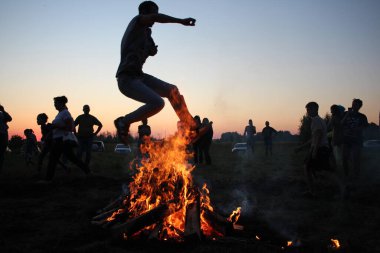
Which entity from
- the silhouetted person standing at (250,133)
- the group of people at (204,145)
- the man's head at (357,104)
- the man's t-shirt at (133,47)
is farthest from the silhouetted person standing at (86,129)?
the silhouetted person standing at (250,133)

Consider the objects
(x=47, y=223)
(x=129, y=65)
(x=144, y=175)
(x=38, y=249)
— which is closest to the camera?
(x=38, y=249)

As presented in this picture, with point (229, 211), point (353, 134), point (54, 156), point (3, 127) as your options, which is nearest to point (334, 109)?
point (353, 134)

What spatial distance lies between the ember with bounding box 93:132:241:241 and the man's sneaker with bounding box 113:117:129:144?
80 cm

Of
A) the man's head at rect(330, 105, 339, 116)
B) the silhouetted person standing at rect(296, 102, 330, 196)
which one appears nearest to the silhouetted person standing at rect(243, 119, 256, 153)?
the man's head at rect(330, 105, 339, 116)

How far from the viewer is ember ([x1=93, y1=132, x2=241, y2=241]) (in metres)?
4.18

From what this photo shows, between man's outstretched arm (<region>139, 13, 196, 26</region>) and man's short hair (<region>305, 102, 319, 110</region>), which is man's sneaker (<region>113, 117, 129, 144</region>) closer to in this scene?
man's outstretched arm (<region>139, 13, 196, 26</region>)

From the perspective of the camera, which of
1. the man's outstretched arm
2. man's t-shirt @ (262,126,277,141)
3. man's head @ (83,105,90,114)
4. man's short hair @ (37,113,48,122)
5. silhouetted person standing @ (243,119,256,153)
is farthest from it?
man's t-shirt @ (262,126,277,141)

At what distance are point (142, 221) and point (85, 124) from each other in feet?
24.7

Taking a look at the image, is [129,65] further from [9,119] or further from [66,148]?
[9,119]

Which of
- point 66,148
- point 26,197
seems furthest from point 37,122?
point 26,197

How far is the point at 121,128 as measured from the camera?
467 cm

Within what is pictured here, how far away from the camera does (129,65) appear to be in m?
4.33

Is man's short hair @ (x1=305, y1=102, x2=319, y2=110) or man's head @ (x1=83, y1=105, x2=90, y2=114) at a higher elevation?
man's head @ (x1=83, y1=105, x2=90, y2=114)

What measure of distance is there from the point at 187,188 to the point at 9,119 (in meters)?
6.86
